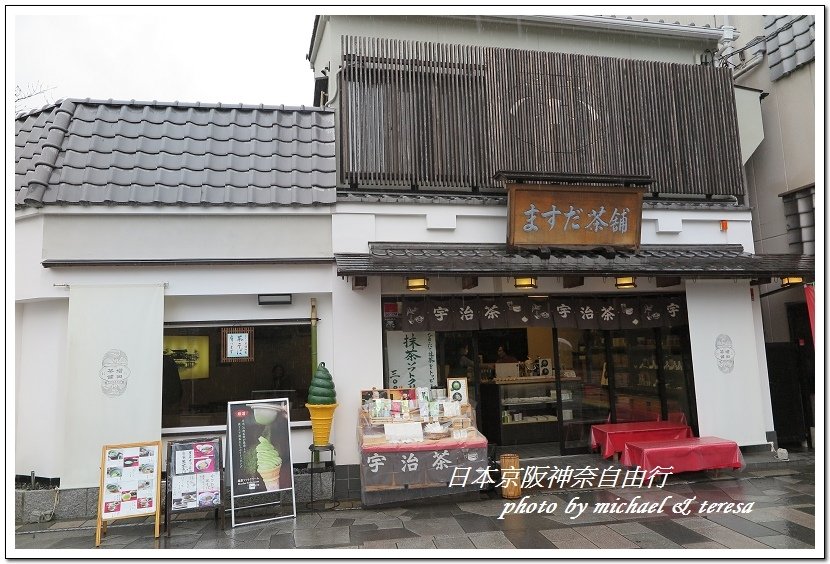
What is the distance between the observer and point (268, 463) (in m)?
8.11

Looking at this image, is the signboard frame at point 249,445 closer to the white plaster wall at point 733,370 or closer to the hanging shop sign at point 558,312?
the hanging shop sign at point 558,312

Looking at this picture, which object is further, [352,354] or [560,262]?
[560,262]

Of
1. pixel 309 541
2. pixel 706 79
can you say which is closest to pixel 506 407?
pixel 309 541

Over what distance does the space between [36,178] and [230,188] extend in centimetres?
315

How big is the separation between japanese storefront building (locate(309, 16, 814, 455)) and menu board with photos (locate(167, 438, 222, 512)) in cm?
265

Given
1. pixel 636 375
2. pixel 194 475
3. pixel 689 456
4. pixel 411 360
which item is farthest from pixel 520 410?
pixel 194 475

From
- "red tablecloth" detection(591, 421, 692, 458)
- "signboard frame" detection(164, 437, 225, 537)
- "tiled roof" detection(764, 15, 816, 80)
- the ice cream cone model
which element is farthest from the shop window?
"tiled roof" detection(764, 15, 816, 80)

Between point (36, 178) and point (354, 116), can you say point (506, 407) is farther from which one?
point (36, 178)

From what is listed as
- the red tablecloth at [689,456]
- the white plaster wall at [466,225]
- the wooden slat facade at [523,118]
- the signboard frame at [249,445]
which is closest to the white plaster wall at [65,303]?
the white plaster wall at [466,225]

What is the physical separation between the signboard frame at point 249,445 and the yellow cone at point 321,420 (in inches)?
18.5

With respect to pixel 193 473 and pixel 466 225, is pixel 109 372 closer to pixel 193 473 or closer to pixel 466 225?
pixel 193 473

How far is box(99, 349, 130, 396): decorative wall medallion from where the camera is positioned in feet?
28.1

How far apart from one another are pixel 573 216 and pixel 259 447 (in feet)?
22.2

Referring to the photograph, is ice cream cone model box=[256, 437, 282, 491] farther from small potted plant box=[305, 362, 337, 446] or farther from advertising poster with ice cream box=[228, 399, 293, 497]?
small potted plant box=[305, 362, 337, 446]
